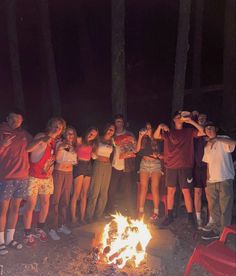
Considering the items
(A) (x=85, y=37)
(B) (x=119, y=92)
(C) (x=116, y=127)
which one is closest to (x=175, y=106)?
(B) (x=119, y=92)

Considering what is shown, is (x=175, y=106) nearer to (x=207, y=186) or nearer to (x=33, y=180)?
(x=207, y=186)

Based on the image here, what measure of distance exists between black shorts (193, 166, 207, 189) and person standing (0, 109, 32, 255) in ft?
10.2

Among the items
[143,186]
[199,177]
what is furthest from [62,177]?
[199,177]

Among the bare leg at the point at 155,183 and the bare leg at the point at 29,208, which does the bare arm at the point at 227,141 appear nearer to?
the bare leg at the point at 155,183

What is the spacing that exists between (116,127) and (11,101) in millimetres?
12396

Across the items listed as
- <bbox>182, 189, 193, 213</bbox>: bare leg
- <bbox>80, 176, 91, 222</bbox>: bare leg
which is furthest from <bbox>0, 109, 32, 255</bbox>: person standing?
<bbox>182, 189, 193, 213</bbox>: bare leg

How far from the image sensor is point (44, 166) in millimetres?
5949

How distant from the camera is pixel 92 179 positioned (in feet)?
22.7

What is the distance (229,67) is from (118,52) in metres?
3.72

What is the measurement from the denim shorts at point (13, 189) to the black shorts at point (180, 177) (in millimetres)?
2663

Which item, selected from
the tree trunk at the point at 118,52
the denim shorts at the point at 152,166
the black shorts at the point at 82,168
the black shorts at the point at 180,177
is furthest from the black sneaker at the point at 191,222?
the tree trunk at the point at 118,52

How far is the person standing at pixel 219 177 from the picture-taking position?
6.21 meters

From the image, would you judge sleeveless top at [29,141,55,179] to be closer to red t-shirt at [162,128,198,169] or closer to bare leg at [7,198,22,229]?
bare leg at [7,198,22,229]

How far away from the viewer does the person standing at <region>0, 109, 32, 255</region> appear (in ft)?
18.5
